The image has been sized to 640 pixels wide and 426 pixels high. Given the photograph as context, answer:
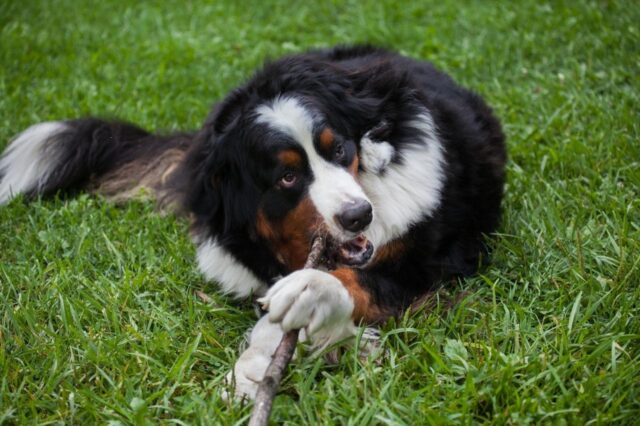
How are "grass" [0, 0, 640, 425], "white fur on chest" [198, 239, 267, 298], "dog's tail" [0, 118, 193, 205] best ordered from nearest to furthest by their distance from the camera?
1. "grass" [0, 0, 640, 425]
2. "white fur on chest" [198, 239, 267, 298]
3. "dog's tail" [0, 118, 193, 205]

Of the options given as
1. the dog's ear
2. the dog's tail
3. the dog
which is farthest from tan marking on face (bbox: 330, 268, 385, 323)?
the dog's tail

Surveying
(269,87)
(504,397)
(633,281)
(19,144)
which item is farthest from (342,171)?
(19,144)

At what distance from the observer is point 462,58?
594cm

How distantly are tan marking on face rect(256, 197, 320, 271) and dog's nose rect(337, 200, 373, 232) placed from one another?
18cm

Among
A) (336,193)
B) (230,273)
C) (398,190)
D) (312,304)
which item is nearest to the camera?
(312,304)

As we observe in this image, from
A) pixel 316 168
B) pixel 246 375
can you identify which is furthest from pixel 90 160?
pixel 246 375

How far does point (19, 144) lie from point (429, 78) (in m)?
2.53

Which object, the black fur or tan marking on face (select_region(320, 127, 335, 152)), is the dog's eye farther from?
tan marking on face (select_region(320, 127, 335, 152))

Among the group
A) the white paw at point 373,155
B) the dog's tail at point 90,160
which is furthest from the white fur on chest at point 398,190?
the dog's tail at point 90,160

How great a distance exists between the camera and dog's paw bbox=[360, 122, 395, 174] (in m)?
3.25

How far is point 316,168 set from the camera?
3047mm

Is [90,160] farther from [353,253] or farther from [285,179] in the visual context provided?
[353,253]

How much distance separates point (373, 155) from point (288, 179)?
414 mm

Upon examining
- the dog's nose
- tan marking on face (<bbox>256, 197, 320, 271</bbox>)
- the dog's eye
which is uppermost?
the dog's eye
